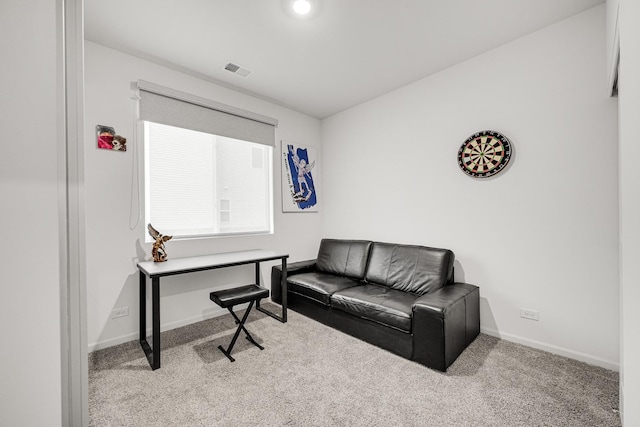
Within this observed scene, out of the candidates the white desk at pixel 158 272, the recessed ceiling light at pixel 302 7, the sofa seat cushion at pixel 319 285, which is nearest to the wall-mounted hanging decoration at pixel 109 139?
the white desk at pixel 158 272

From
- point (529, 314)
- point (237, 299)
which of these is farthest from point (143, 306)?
point (529, 314)

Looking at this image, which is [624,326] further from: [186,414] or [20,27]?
[20,27]

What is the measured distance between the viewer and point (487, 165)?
2.59m

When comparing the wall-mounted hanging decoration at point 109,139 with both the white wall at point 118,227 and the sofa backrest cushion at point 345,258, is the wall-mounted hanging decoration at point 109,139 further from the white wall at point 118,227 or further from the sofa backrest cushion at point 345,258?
the sofa backrest cushion at point 345,258

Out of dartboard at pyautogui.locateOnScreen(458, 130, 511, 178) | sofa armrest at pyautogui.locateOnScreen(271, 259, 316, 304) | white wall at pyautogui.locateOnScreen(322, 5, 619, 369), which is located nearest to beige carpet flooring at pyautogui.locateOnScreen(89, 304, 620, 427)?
white wall at pyautogui.locateOnScreen(322, 5, 619, 369)

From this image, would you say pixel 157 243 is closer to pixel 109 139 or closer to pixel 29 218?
pixel 109 139

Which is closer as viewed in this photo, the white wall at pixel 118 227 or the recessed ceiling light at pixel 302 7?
the recessed ceiling light at pixel 302 7

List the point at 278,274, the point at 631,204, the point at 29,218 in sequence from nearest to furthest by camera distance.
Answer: the point at 29,218, the point at 631,204, the point at 278,274

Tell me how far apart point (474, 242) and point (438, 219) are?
43 centimetres

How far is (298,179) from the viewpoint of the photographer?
13.2 feet

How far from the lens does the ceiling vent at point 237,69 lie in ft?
9.14

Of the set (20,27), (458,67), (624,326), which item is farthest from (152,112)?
(624,326)

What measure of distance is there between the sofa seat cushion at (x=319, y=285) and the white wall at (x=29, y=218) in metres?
2.25

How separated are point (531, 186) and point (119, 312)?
396 cm
